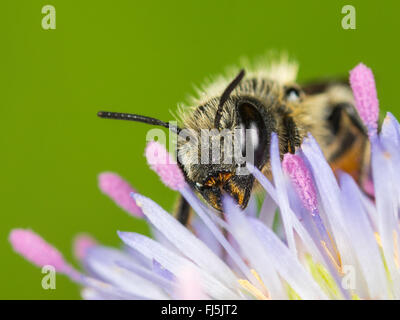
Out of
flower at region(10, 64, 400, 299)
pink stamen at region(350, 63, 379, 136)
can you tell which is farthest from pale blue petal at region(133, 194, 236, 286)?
pink stamen at region(350, 63, 379, 136)

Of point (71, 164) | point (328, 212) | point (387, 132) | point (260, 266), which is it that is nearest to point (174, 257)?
point (260, 266)

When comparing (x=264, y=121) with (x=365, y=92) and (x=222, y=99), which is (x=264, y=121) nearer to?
(x=222, y=99)

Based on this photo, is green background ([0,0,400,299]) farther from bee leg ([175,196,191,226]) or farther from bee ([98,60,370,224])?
bee leg ([175,196,191,226])

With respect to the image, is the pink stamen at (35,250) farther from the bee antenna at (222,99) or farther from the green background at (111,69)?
the green background at (111,69)

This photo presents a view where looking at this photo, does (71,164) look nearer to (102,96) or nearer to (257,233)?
(102,96)
